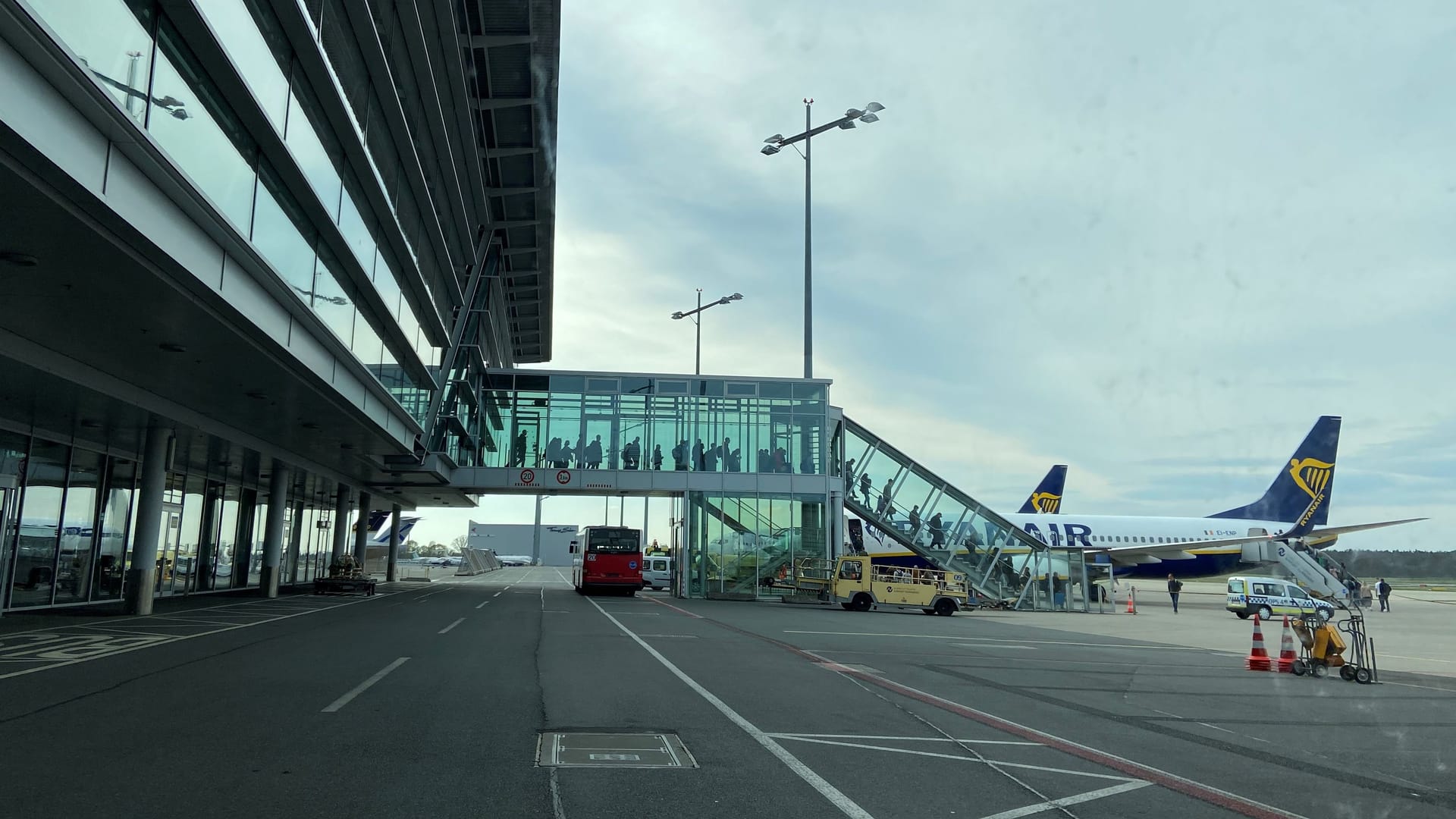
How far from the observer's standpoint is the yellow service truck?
32312mm

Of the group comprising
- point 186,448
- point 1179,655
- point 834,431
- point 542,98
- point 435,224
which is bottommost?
point 1179,655

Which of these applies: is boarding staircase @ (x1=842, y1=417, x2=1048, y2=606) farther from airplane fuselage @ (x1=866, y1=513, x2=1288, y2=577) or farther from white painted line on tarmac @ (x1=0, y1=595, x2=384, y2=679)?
white painted line on tarmac @ (x1=0, y1=595, x2=384, y2=679)

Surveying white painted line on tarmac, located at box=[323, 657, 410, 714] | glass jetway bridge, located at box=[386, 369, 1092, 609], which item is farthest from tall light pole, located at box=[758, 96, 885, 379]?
white painted line on tarmac, located at box=[323, 657, 410, 714]

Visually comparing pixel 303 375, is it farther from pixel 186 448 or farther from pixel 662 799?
pixel 662 799

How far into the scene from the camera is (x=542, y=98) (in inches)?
1189

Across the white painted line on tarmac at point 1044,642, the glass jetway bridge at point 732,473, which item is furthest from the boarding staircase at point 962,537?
the white painted line on tarmac at point 1044,642

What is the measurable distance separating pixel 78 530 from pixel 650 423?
20935mm

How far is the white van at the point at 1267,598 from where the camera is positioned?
34.4m

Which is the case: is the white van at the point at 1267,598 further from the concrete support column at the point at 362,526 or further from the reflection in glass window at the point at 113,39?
the concrete support column at the point at 362,526

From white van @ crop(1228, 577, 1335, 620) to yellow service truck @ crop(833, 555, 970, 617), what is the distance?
34.4 ft

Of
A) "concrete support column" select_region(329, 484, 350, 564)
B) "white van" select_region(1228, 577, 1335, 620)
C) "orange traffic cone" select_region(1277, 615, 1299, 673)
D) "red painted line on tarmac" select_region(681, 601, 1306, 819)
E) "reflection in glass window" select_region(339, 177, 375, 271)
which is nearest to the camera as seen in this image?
"red painted line on tarmac" select_region(681, 601, 1306, 819)

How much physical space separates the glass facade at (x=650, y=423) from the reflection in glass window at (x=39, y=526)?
17.4 metres

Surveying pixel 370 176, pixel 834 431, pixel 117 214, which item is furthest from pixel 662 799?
pixel 834 431

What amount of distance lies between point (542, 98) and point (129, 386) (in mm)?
15508
